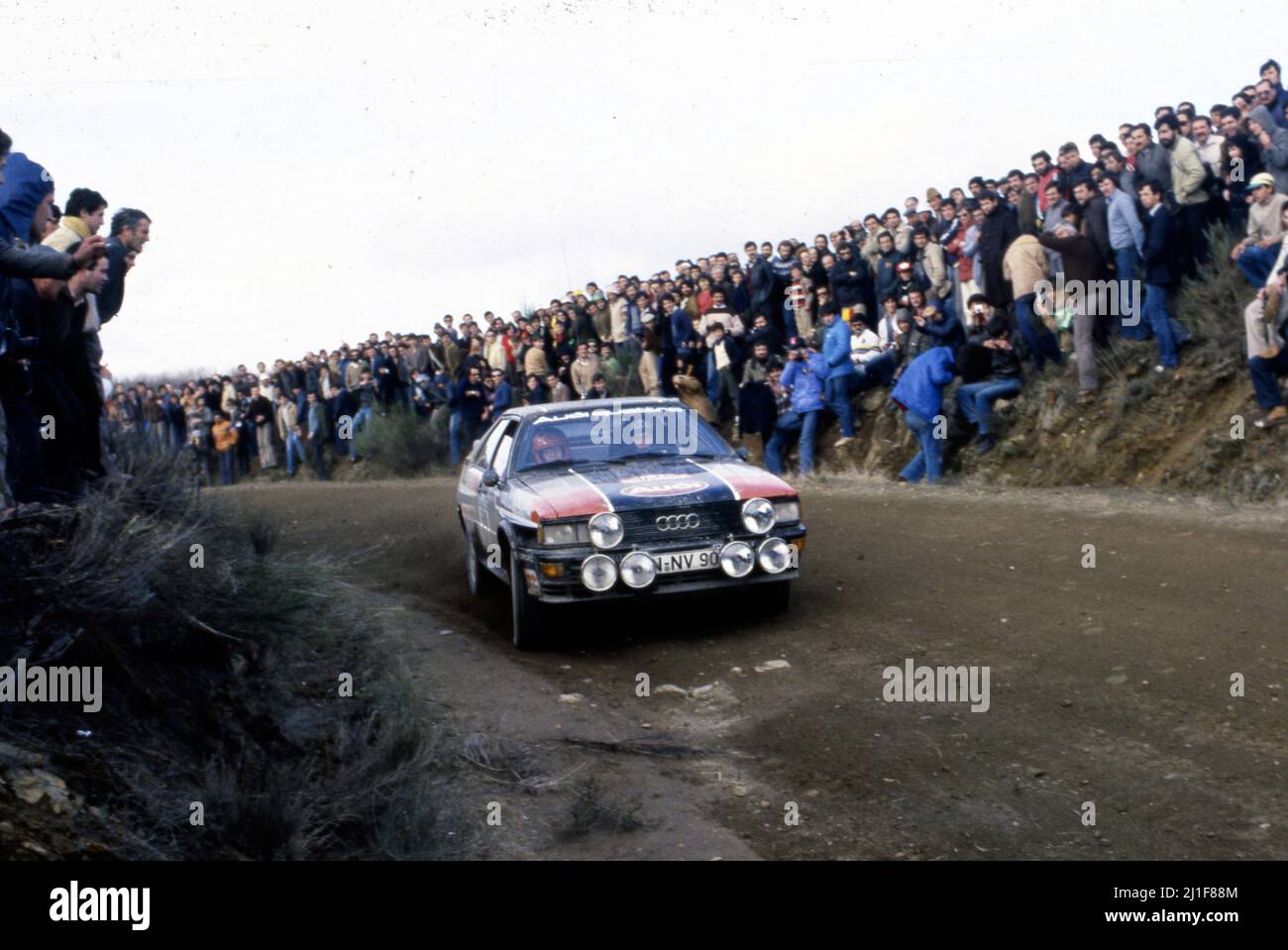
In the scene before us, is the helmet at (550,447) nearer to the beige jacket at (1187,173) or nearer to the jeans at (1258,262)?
the jeans at (1258,262)

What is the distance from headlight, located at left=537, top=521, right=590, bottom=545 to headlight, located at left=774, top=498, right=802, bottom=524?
4.41ft

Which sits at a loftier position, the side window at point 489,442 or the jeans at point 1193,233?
the jeans at point 1193,233

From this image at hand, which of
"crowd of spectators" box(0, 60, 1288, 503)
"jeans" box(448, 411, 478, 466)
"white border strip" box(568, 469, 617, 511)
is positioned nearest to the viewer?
"crowd of spectators" box(0, 60, 1288, 503)

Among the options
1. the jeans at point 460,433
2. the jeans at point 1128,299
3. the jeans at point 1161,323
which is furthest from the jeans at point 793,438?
the jeans at point 460,433

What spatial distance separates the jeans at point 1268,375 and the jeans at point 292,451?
2163 cm

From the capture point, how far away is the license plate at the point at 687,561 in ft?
25.8

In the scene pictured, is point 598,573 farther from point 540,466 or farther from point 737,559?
point 540,466

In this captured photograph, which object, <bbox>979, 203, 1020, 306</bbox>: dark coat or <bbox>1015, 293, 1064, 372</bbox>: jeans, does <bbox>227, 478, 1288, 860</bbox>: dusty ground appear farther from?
<bbox>979, 203, 1020, 306</bbox>: dark coat

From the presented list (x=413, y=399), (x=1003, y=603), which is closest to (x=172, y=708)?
(x=1003, y=603)

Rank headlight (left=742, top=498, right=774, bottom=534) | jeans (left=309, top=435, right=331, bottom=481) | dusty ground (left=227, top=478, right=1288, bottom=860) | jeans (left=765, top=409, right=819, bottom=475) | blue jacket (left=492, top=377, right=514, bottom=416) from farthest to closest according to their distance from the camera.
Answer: jeans (left=309, top=435, right=331, bottom=481)
blue jacket (left=492, top=377, right=514, bottom=416)
jeans (left=765, top=409, right=819, bottom=475)
headlight (left=742, top=498, right=774, bottom=534)
dusty ground (left=227, top=478, right=1288, bottom=860)

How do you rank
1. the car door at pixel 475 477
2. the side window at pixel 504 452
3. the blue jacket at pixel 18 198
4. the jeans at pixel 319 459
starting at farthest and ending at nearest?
the jeans at pixel 319 459 < the car door at pixel 475 477 < the side window at pixel 504 452 < the blue jacket at pixel 18 198

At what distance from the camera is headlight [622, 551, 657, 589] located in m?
7.77

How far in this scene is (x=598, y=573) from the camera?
25.4 ft

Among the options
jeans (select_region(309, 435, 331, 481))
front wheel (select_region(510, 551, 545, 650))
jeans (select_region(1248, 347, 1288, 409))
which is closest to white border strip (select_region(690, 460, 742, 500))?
front wheel (select_region(510, 551, 545, 650))
